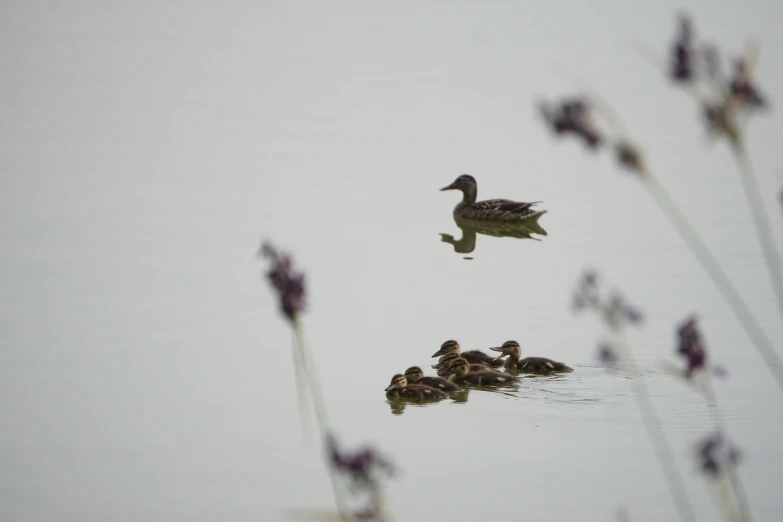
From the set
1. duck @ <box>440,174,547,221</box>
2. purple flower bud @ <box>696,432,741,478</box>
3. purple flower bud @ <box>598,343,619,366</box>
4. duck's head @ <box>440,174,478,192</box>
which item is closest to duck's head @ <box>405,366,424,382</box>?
purple flower bud @ <box>598,343,619,366</box>

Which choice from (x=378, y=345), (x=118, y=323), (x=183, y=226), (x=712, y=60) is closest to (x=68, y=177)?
(x=183, y=226)

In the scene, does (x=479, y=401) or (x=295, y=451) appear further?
(x=479, y=401)

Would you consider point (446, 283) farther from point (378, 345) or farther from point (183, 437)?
point (183, 437)

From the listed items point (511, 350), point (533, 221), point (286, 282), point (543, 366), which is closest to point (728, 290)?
point (543, 366)

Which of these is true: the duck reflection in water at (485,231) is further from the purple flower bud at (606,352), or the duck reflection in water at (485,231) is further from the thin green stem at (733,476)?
the purple flower bud at (606,352)

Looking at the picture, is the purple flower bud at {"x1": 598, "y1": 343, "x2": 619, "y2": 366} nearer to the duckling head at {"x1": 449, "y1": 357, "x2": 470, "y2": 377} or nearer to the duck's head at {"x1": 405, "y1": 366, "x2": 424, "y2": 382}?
the duck's head at {"x1": 405, "y1": 366, "x2": 424, "y2": 382}

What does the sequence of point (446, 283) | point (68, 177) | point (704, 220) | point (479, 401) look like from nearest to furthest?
point (479, 401) < point (446, 283) < point (704, 220) < point (68, 177)

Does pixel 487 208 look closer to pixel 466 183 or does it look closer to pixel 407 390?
pixel 466 183
